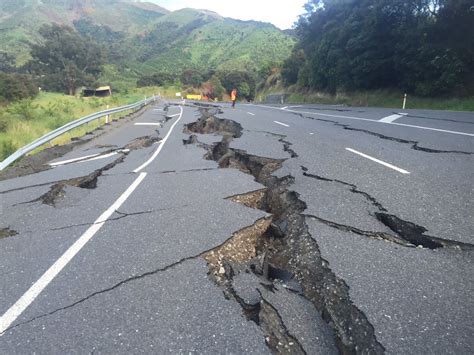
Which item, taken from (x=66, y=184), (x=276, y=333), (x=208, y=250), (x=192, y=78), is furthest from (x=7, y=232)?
(x=192, y=78)

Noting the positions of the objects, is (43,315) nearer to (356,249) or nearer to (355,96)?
(356,249)

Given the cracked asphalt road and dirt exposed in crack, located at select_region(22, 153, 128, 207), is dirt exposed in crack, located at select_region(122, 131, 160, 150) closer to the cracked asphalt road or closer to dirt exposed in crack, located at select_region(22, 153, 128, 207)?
dirt exposed in crack, located at select_region(22, 153, 128, 207)

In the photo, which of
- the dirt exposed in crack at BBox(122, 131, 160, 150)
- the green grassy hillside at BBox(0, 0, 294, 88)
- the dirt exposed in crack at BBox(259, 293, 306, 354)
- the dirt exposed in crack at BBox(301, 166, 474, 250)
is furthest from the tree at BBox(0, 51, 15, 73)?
the dirt exposed in crack at BBox(259, 293, 306, 354)

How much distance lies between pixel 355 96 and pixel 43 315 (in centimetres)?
2965

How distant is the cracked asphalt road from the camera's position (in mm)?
2600

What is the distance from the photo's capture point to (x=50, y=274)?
3453 mm

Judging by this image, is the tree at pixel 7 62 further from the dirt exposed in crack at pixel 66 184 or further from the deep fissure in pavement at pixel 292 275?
the deep fissure in pavement at pixel 292 275

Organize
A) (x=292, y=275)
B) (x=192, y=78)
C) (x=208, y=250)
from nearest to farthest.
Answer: (x=292, y=275) < (x=208, y=250) < (x=192, y=78)

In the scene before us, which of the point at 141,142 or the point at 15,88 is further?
the point at 15,88

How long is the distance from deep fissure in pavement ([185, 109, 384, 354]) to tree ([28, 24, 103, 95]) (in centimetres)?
8143

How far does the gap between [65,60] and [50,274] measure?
296ft

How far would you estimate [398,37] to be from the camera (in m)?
24.0

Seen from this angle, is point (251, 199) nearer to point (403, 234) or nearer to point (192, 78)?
point (403, 234)

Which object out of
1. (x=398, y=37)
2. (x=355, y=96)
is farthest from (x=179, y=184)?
(x=355, y=96)
